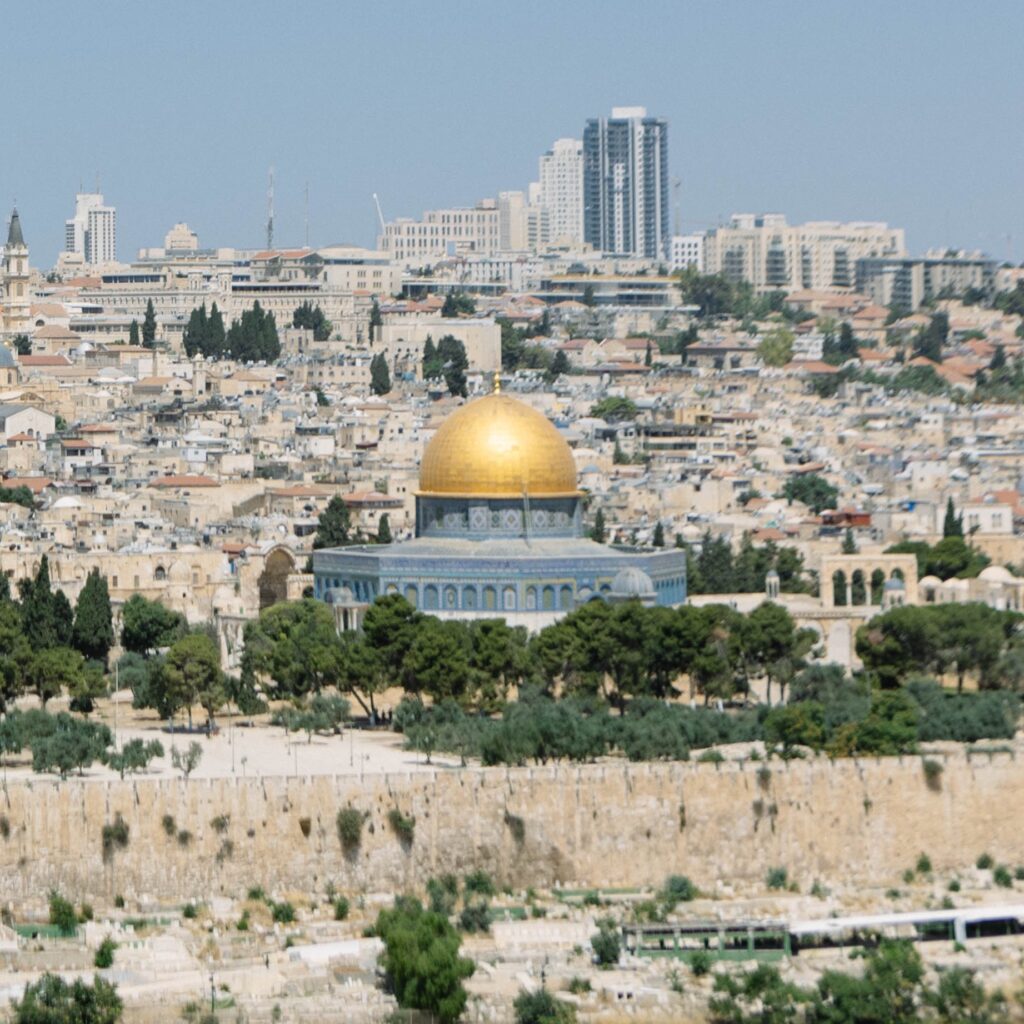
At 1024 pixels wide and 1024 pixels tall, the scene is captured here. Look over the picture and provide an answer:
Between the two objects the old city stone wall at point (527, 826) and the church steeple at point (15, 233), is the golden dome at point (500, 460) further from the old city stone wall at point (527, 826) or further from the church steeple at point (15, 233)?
the church steeple at point (15, 233)

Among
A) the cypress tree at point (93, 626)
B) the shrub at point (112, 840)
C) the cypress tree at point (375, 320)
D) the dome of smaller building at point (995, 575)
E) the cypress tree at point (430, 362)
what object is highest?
the cypress tree at point (375, 320)

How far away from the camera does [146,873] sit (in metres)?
41.0

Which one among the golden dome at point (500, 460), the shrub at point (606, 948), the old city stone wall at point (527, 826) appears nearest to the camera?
the shrub at point (606, 948)

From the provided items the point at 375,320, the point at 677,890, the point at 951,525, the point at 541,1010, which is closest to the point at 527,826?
the point at 677,890

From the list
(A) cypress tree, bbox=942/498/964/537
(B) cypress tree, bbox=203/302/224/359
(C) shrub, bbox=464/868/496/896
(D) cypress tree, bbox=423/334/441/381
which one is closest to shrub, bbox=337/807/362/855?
(C) shrub, bbox=464/868/496/896

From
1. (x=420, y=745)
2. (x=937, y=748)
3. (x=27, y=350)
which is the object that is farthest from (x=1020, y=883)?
(x=27, y=350)

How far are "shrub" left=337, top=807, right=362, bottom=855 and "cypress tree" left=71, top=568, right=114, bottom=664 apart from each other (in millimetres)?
13409

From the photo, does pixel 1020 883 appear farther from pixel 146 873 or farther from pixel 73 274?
pixel 73 274

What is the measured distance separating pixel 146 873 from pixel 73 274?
376 ft

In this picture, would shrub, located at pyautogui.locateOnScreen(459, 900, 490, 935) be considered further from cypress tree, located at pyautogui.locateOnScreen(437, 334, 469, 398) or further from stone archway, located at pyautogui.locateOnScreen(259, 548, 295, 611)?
cypress tree, located at pyautogui.locateOnScreen(437, 334, 469, 398)

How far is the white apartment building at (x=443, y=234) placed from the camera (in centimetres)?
18500

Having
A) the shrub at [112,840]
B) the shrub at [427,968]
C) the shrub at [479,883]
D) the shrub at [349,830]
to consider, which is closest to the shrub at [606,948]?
the shrub at [427,968]

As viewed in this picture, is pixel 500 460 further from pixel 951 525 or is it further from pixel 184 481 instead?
pixel 184 481

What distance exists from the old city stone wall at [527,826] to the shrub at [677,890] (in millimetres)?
234
